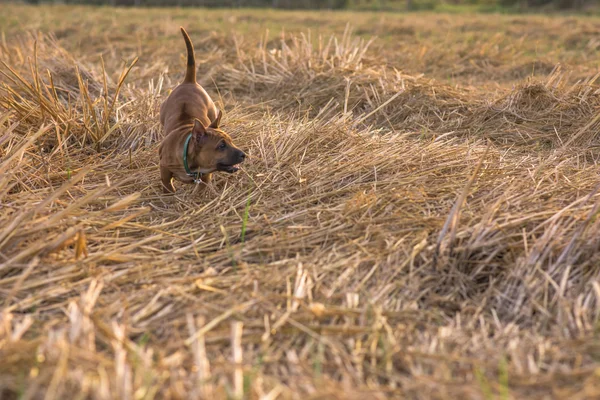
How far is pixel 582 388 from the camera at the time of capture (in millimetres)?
2041

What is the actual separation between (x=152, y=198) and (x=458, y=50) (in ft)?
21.4

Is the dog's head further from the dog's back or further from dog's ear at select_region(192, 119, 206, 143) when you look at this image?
the dog's back

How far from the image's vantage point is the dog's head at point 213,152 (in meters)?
Result: 3.83

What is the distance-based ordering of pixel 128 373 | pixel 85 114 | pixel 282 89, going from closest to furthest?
pixel 128 373
pixel 85 114
pixel 282 89

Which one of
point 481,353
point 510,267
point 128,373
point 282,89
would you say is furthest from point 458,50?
point 128,373

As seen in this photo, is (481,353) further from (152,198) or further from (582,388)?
(152,198)

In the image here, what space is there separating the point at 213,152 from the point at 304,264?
1304 millimetres

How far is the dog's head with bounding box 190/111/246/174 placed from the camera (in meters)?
3.83

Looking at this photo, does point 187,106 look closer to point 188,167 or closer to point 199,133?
point 199,133

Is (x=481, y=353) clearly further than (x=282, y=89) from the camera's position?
No

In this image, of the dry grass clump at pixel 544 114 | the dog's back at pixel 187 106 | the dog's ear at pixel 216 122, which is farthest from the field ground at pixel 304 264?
the dog's ear at pixel 216 122

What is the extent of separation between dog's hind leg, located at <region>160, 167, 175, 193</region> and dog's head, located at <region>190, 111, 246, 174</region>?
207mm

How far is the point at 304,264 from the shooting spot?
287cm

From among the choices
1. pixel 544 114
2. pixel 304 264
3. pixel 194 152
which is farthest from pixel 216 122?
pixel 544 114
